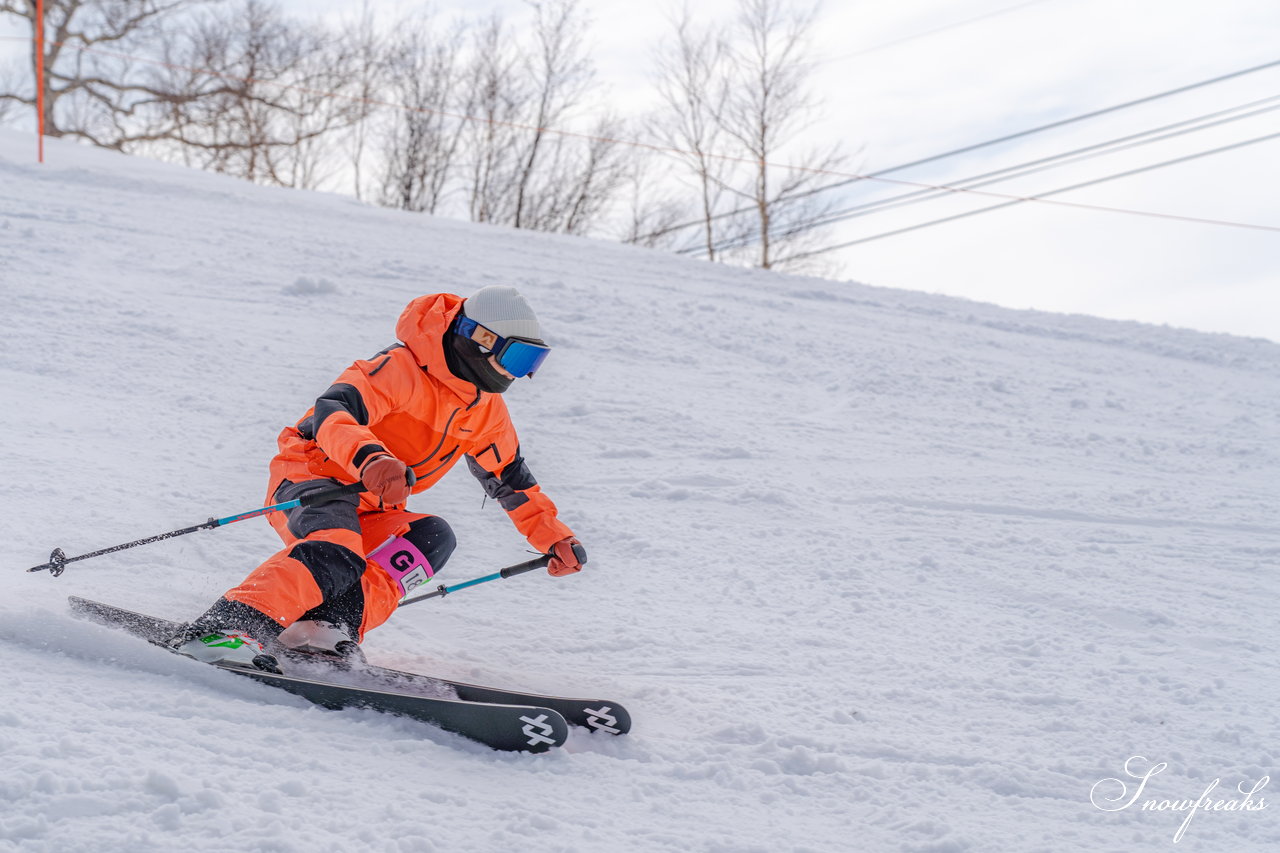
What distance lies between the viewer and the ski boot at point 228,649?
2510 millimetres

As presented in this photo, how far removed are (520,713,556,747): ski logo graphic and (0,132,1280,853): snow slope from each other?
9cm

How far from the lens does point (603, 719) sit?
2.71 meters

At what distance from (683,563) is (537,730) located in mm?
1863

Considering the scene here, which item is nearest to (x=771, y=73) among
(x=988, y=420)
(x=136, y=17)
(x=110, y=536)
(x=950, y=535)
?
(x=136, y=17)

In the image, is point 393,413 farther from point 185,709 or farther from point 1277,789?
point 1277,789

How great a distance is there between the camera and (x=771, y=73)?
69.1 ft

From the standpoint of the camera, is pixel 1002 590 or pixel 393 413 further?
pixel 1002 590

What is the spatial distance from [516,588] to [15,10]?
60.5 ft

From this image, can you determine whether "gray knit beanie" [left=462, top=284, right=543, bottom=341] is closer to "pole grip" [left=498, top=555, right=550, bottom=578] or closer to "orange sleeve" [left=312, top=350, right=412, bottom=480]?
"orange sleeve" [left=312, top=350, right=412, bottom=480]

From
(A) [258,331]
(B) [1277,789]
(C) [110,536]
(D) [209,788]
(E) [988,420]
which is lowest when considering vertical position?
(B) [1277,789]

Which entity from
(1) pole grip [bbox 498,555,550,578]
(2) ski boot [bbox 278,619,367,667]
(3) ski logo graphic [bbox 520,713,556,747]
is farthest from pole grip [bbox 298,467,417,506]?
(3) ski logo graphic [bbox 520,713,556,747]

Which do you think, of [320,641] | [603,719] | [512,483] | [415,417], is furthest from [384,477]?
[603,719]

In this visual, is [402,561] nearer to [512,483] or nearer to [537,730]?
[512,483]

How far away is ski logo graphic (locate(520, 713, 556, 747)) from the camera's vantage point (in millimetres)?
2475
